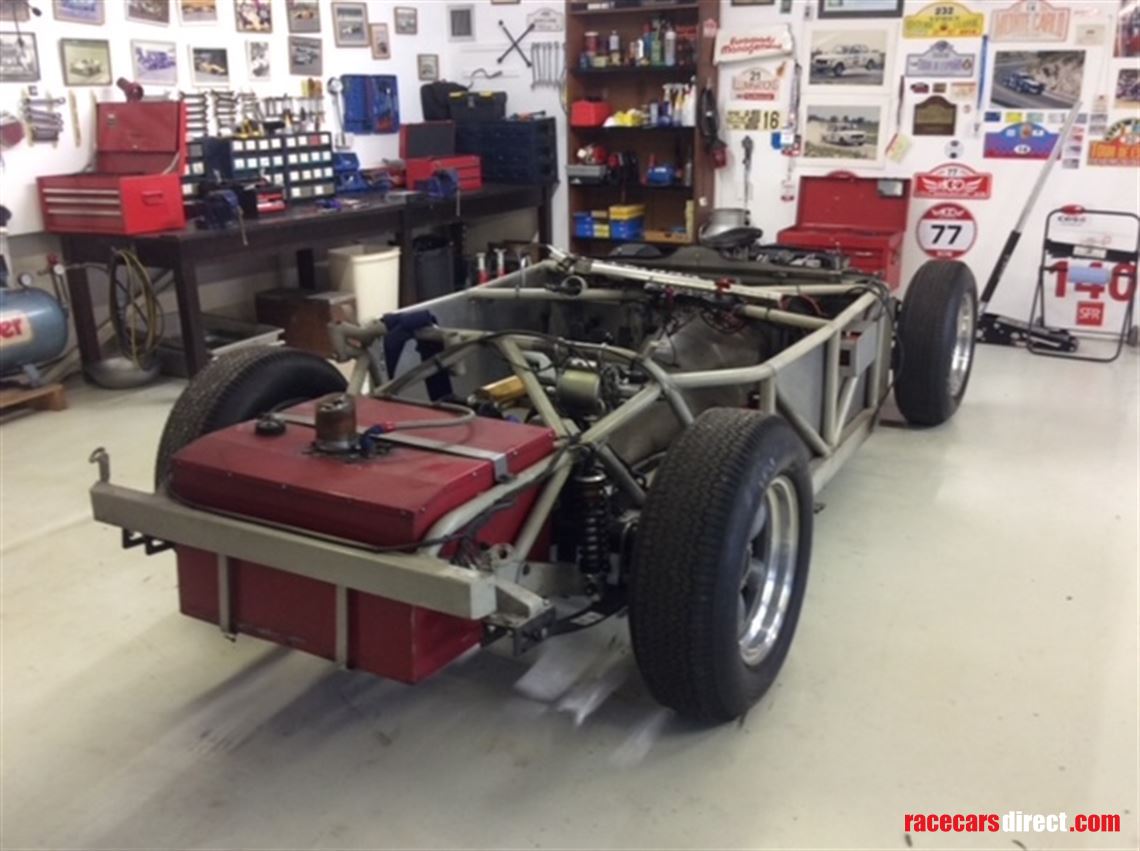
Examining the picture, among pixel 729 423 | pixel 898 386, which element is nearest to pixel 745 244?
pixel 898 386

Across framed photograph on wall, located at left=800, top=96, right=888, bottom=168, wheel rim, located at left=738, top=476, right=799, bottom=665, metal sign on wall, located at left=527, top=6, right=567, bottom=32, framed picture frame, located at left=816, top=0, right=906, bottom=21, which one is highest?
metal sign on wall, located at left=527, top=6, right=567, bottom=32

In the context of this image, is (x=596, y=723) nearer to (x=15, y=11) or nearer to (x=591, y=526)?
(x=591, y=526)

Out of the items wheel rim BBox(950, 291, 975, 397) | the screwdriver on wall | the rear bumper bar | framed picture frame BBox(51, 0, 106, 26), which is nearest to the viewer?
the rear bumper bar

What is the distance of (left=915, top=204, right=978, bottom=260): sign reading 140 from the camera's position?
6.03 m

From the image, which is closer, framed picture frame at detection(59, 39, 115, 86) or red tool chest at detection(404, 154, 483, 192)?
framed picture frame at detection(59, 39, 115, 86)

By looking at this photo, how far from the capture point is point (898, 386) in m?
4.11

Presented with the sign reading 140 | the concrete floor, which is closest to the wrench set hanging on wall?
the sign reading 140

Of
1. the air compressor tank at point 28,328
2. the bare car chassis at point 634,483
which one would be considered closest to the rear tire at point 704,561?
the bare car chassis at point 634,483

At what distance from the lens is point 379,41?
21.8 ft

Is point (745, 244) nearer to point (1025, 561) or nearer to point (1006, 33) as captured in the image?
point (1025, 561)

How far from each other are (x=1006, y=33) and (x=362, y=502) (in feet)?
17.0

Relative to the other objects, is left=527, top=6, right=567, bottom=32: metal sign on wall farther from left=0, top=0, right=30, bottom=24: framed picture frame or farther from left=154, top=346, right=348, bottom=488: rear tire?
left=154, top=346, right=348, bottom=488: rear tire

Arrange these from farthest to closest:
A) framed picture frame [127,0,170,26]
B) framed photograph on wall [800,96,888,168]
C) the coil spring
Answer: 1. framed photograph on wall [800,96,888,168]
2. framed picture frame [127,0,170,26]
3. the coil spring
